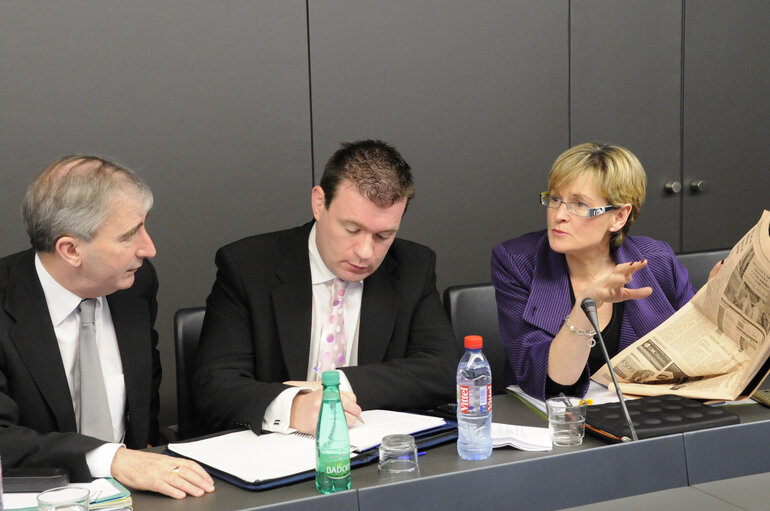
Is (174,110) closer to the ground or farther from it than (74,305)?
farther from it

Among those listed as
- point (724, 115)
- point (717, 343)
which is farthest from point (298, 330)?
point (724, 115)

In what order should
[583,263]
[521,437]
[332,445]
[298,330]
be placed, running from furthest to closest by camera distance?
[583,263] < [298,330] < [521,437] < [332,445]

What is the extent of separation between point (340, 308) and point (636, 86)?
7.78ft

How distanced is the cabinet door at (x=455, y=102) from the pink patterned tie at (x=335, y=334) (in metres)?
1.29

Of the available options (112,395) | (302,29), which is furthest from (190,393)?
(302,29)

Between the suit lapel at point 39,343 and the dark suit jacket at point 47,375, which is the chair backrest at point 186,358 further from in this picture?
the suit lapel at point 39,343

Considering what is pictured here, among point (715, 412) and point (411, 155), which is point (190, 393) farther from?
point (411, 155)

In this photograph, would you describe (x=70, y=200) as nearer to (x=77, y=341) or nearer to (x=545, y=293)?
(x=77, y=341)

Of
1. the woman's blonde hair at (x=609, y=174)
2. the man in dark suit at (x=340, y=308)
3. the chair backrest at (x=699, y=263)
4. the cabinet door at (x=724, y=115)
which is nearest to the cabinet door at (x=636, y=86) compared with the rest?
the cabinet door at (x=724, y=115)

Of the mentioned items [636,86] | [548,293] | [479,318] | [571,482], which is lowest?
[571,482]

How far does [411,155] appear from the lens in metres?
3.77

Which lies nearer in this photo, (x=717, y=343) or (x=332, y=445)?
(x=332, y=445)

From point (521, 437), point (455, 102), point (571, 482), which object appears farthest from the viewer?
point (455, 102)

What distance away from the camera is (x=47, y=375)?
6.66ft
